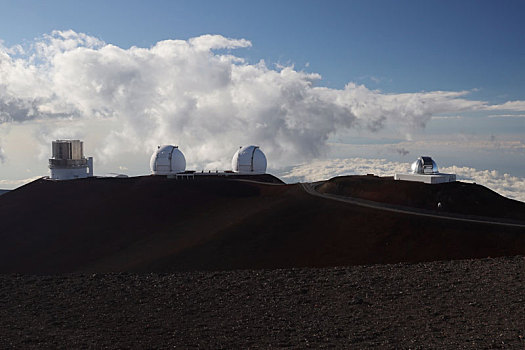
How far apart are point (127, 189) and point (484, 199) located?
114 feet

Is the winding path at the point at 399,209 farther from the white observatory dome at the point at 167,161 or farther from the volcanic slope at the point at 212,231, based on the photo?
the white observatory dome at the point at 167,161

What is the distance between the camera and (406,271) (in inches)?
995

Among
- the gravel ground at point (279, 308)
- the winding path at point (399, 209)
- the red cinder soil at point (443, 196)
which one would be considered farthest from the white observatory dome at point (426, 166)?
the gravel ground at point (279, 308)

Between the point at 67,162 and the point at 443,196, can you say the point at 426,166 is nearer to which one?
the point at 443,196

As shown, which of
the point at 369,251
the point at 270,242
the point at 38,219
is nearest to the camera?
the point at 369,251

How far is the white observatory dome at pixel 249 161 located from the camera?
62.8m

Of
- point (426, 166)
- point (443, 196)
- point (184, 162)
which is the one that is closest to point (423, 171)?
point (426, 166)

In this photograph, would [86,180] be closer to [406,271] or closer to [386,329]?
[406,271]

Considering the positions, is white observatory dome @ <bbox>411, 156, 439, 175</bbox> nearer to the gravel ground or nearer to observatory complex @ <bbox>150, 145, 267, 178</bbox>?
the gravel ground

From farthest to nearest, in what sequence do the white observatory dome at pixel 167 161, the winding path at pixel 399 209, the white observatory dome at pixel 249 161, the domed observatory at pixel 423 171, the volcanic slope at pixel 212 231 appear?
the white observatory dome at pixel 249 161
the white observatory dome at pixel 167 161
the domed observatory at pixel 423 171
the winding path at pixel 399 209
the volcanic slope at pixel 212 231

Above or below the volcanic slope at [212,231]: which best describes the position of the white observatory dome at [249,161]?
above

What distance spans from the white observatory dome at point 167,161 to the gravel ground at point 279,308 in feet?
107

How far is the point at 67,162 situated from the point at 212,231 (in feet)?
101

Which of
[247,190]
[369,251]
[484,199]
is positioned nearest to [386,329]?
[369,251]
